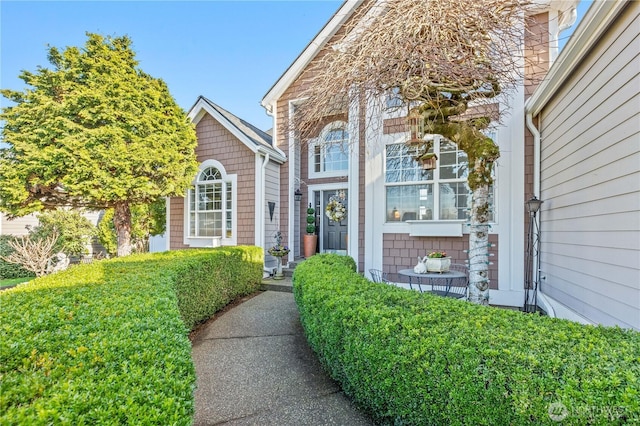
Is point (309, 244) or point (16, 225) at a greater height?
point (16, 225)

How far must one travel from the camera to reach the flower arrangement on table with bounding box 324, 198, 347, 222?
Result: 8.21 meters

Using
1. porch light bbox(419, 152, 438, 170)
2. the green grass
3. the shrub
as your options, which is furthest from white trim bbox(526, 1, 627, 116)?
the shrub

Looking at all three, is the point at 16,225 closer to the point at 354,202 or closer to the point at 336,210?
the point at 336,210

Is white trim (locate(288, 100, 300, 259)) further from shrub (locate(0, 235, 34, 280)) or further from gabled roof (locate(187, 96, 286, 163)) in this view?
shrub (locate(0, 235, 34, 280))

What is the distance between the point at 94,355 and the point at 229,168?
23.3 ft

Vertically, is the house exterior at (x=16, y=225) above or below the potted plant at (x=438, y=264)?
above

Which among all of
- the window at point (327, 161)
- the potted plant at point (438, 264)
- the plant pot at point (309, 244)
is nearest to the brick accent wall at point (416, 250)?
the potted plant at point (438, 264)

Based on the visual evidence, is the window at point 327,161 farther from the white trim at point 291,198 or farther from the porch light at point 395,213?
the porch light at point 395,213

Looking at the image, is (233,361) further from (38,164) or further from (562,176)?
(38,164)

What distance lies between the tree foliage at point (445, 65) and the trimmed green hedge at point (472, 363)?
182 cm

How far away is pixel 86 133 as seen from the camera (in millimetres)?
6434

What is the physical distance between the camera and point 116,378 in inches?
56.8

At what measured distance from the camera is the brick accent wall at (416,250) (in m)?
5.89

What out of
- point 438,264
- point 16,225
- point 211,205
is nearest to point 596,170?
point 438,264
